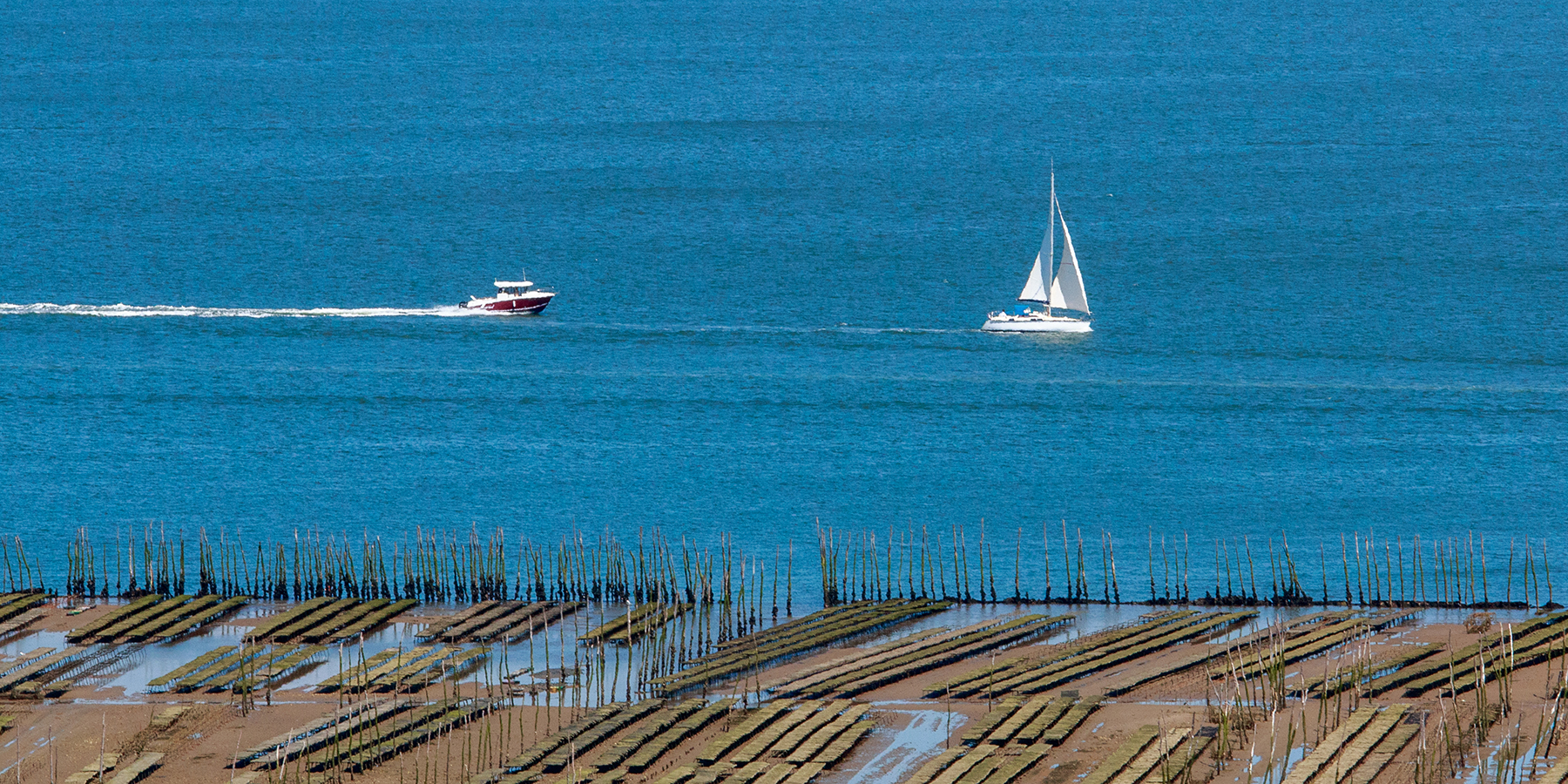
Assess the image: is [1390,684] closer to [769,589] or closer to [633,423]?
[769,589]

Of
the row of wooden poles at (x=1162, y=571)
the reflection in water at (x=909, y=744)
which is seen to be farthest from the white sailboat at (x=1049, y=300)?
the reflection in water at (x=909, y=744)

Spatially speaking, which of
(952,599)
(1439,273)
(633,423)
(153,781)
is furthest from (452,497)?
(1439,273)

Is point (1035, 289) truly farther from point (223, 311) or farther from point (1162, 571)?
point (1162, 571)

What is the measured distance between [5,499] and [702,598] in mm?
45573

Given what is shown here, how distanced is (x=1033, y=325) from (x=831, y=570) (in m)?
61.4

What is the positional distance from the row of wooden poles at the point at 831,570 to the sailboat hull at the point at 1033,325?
41.7m

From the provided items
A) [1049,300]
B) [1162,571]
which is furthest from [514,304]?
[1162,571]

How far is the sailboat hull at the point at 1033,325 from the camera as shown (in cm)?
14488

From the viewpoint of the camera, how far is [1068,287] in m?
149

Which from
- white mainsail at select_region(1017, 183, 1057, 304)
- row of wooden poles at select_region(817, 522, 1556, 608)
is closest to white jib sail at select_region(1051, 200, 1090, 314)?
white mainsail at select_region(1017, 183, 1057, 304)

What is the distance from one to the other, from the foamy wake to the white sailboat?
36119mm

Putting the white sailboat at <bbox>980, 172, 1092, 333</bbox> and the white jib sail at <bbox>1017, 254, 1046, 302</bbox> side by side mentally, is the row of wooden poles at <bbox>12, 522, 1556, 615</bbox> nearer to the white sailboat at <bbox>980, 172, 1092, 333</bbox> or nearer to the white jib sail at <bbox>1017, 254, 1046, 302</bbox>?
the white sailboat at <bbox>980, 172, 1092, 333</bbox>

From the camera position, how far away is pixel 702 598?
270 ft

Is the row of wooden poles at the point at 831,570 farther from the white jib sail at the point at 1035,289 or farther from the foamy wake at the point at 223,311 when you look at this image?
the white jib sail at the point at 1035,289
